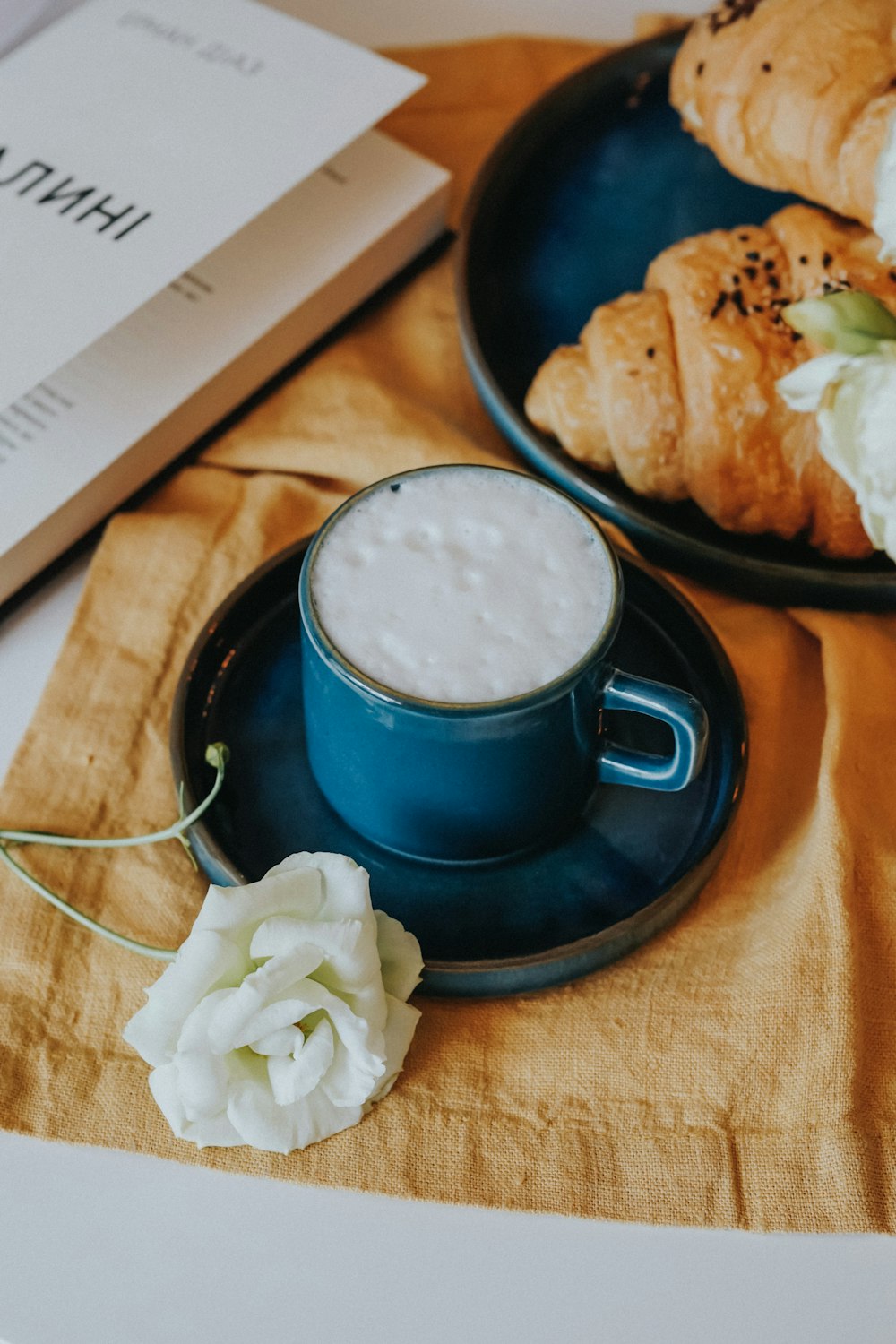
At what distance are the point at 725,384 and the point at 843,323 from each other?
0.22 metres

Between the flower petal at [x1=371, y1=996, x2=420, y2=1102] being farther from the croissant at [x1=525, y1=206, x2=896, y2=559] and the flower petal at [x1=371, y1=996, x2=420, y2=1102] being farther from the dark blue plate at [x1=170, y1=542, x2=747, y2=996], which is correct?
the croissant at [x1=525, y1=206, x2=896, y2=559]

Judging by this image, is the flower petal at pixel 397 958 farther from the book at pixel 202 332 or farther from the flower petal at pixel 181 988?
the book at pixel 202 332

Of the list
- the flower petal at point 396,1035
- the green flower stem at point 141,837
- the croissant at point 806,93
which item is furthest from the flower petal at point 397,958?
the croissant at point 806,93

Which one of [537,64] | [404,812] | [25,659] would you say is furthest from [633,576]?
[537,64]

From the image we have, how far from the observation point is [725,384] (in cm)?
70

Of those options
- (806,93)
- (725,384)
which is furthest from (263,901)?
(806,93)

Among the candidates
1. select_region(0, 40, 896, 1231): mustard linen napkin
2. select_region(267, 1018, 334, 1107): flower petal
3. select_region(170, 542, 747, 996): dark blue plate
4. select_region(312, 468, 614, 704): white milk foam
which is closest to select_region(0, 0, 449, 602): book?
select_region(0, 40, 896, 1231): mustard linen napkin

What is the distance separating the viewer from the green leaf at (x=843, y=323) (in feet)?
1.55

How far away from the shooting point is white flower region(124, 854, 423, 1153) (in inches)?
19.1

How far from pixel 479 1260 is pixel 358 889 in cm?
16

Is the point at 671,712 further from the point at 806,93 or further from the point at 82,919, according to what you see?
the point at 806,93

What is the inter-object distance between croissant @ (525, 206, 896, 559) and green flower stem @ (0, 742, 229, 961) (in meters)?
0.31

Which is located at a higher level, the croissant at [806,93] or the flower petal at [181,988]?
the croissant at [806,93]

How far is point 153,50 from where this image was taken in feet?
2.74
